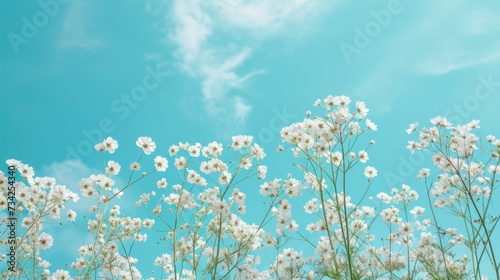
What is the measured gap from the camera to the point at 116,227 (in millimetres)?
6121

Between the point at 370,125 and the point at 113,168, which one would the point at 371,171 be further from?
the point at 113,168

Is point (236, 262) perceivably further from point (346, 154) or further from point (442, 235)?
point (442, 235)

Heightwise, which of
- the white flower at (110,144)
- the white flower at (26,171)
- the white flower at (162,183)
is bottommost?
the white flower at (26,171)

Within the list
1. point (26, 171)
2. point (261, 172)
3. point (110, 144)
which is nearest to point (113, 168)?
point (110, 144)

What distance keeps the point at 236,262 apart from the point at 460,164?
2.79m

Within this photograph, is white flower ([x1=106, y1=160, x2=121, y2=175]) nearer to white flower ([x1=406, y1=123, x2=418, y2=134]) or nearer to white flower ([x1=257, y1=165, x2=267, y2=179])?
white flower ([x1=257, y1=165, x2=267, y2=179])

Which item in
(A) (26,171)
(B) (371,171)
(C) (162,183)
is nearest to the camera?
(A) (26,171)

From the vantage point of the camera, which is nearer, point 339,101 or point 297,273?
point 339,101

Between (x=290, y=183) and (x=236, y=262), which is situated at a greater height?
(x=290, y=183)

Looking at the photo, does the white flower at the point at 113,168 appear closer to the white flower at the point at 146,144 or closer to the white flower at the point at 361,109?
the white flower at the point at 146,144

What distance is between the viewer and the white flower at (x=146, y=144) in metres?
5.39

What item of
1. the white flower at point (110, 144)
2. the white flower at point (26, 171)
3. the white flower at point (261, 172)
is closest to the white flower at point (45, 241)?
the white flower at point (26, 171)

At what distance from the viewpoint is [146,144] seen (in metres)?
5.43

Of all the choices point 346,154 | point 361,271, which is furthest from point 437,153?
point 361,271
